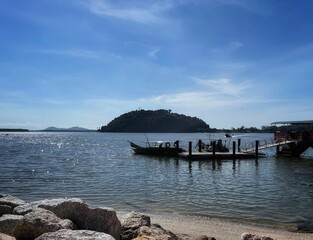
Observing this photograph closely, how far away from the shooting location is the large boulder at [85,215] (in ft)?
28.7

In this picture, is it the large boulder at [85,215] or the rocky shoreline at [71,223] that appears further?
the large boulder at [85,215]

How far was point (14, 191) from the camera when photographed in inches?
980

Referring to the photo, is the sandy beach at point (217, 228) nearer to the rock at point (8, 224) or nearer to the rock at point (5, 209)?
the rock at point (5, 209)

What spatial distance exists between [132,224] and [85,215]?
5.08 feet

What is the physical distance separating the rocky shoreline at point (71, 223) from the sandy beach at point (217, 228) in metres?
4.25

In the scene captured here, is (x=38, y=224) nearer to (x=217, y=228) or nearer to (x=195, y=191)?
(x=217, y=228)

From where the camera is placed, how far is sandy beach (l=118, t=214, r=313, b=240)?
1386 centimetres

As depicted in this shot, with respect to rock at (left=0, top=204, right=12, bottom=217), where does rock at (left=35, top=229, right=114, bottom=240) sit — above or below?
above

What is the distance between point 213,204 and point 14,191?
13.0 meters

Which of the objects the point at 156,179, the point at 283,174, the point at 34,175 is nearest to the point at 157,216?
the point at 156,179

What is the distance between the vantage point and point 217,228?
1494 centimetres

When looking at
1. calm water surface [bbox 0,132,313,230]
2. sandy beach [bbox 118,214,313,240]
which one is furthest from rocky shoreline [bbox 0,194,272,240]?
calm water surface [bbox 0,132,313,230]

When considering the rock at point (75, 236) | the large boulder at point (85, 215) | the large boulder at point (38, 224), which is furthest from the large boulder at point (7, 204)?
the rock at point (75, 236)

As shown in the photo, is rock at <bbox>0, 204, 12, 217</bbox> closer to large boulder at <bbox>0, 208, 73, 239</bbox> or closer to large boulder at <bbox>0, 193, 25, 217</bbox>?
large boulder at <bbox>0, 193, 25, 217</bbox>
